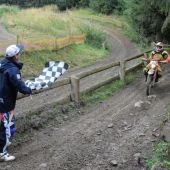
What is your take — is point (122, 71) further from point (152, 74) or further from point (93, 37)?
point (93, 37)

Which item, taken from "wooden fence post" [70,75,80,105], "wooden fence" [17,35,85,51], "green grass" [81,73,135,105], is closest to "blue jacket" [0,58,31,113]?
"wooden fence post" [70,75,80,105]

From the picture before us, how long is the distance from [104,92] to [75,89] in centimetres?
215

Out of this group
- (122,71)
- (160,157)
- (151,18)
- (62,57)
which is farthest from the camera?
(151,18)

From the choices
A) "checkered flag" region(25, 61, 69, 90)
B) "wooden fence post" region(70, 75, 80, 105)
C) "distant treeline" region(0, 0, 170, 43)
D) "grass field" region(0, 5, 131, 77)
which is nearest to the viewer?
"checkered flag" region(25, 61, 69, 90)

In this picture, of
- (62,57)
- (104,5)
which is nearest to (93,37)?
(62,57)

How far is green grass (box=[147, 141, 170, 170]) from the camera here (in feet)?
21.4

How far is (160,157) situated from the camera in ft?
23.1

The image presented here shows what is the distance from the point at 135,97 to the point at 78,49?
46.3ft

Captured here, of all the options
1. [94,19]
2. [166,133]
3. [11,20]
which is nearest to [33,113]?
[166,133]

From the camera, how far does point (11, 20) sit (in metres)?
35.4

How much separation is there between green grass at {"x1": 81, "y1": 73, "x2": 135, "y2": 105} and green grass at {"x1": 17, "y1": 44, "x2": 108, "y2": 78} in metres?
4.61

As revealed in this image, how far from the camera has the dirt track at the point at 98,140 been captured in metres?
7.21

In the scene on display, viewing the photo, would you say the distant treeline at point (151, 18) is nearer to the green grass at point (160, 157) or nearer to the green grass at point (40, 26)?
the green grass at point (40, 26)

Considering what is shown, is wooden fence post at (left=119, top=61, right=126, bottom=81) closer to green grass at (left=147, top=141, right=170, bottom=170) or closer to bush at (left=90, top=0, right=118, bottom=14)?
green grass at (left=147, top=141, right=170, bottom=170)
